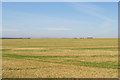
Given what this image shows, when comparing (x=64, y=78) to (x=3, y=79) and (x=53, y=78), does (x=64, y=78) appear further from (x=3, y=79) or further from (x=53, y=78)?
(x=3, y=79)

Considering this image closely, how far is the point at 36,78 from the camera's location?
12680 mm

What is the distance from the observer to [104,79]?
1243cm

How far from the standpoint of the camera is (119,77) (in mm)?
13188

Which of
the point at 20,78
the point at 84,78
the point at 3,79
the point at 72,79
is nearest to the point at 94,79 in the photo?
the point at 84,78

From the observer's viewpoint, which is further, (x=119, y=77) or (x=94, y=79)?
(x=119, y=77)

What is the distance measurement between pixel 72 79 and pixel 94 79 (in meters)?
1.61

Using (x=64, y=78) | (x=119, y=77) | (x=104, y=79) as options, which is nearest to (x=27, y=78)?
(x=64, y=78)

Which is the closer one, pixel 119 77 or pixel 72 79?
pixel 72 79

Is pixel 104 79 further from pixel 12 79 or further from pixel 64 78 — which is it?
pixel 12 79

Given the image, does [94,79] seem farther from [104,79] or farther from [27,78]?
[27,78]

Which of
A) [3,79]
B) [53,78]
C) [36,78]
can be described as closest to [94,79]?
[53,78]

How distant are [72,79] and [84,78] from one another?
97 cm

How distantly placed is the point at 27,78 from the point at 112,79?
6348 millimetres

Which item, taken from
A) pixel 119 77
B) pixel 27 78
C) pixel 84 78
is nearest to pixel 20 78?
pixel 27 78
